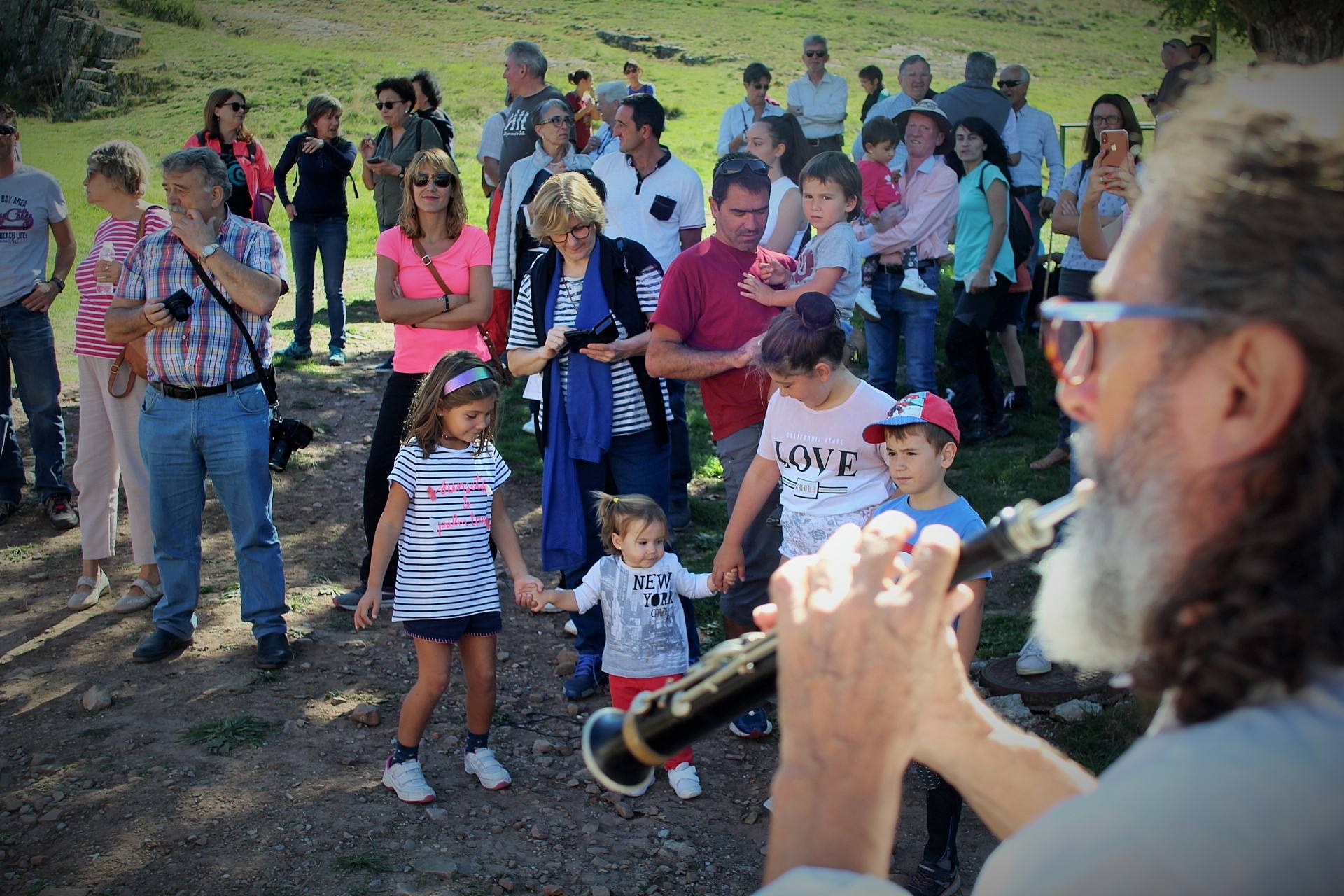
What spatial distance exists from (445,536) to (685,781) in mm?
1307

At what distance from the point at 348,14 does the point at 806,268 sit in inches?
652

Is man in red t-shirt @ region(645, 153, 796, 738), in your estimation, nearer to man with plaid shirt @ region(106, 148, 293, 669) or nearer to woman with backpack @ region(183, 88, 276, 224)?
man with plaid shirt @ region(106, 148, 293, 669)

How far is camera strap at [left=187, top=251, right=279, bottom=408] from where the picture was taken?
16.2ft

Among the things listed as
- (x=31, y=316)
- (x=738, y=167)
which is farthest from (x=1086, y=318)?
(x=31, y=316)

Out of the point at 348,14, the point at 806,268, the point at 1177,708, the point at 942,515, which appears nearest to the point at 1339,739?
the point at 1177,708

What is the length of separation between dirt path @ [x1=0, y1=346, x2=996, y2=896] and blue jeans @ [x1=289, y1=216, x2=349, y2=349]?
412 centimetres

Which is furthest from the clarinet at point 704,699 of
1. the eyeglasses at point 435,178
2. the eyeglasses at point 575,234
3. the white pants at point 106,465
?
the white pants at point 106,465

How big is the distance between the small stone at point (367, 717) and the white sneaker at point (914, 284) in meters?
4.44

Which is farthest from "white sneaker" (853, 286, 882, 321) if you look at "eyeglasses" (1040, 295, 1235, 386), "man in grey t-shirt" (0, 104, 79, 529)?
"eyeglasses" (1040, 295, 1235, 386)

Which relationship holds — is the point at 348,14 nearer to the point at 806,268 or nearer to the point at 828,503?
the point at 806,268

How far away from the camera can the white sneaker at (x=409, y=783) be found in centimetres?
418

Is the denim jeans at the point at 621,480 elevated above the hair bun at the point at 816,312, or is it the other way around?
the hair bun at the point at 816,312

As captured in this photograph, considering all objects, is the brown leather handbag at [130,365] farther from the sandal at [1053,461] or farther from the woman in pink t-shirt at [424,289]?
the sandal at [1053,461]

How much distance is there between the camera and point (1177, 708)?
3.89ft
